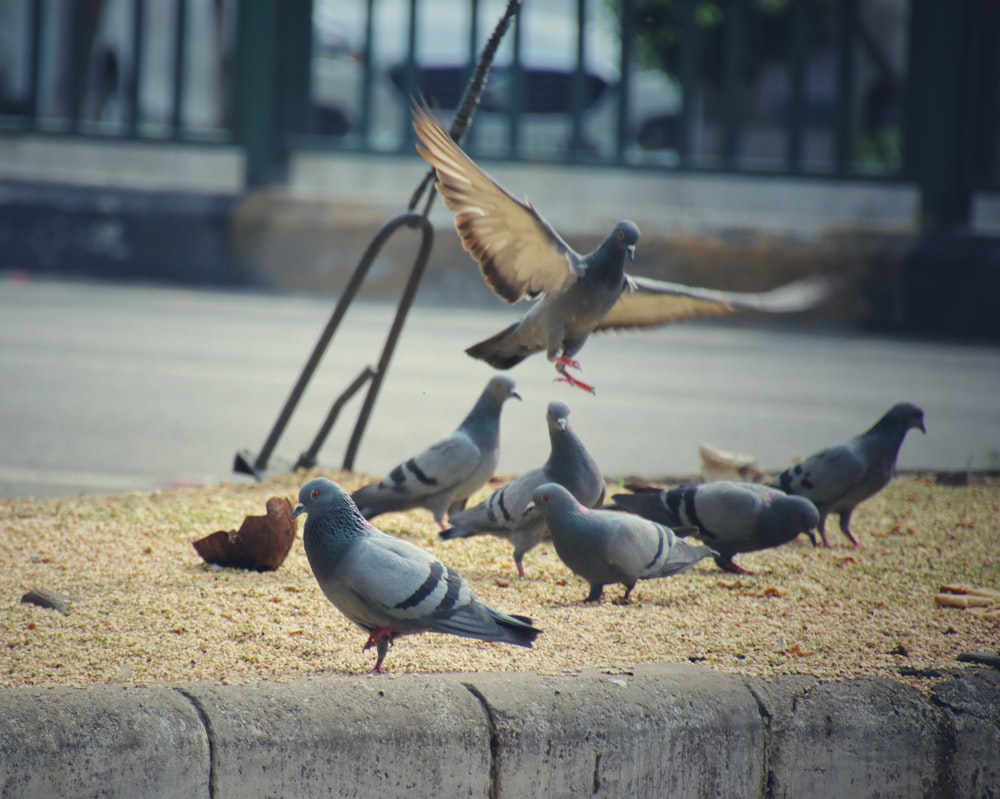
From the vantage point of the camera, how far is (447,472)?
4.18m

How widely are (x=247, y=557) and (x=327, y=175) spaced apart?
360 inches

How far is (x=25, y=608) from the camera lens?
3273mm

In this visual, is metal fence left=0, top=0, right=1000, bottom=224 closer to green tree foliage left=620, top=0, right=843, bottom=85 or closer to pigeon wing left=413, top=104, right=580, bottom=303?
green tree foliage left=620, top=0, right=843, bottom=85

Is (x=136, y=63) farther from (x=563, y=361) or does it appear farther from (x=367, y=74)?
(x=563, y=361)

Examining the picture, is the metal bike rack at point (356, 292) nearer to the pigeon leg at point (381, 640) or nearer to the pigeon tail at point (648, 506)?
the pigeon tail at point (648, 506)

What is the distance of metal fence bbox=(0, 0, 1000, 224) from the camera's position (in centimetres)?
1067

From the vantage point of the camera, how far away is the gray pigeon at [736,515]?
3877 millimetres

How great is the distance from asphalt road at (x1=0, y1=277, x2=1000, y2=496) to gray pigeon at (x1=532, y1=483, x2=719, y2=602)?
1825 mm

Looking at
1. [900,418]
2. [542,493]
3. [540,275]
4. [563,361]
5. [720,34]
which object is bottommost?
[542,493]

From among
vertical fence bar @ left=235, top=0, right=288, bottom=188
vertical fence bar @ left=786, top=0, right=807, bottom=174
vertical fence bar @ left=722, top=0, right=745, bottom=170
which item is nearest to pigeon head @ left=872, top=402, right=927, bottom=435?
vertical fence bar @ left=786, top=0, right=807, bottom=174

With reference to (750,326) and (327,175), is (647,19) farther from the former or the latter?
(327,175)

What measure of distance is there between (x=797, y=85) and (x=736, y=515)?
758 cm

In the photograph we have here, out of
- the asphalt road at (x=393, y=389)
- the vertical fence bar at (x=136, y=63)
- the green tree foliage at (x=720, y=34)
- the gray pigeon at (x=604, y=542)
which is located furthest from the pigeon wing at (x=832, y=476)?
the green tree foliage at (x=720, y=34)

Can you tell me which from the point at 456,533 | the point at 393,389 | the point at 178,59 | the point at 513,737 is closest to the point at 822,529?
the point at 456,533
